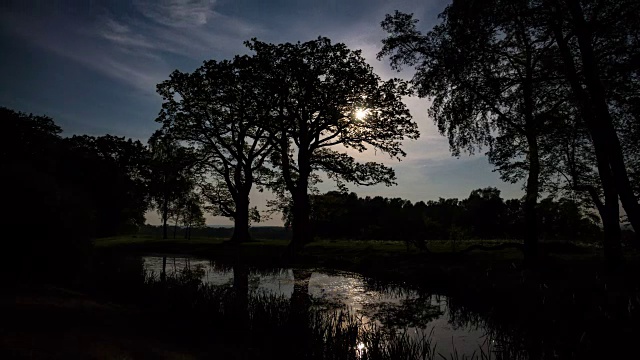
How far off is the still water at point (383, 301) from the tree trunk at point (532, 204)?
618 cm

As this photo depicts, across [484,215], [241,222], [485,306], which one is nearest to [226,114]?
[241,222]

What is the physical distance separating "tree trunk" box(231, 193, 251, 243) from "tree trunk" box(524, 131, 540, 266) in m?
29.8

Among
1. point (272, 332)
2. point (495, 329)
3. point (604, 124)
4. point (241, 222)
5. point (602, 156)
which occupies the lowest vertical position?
point (495, 329)

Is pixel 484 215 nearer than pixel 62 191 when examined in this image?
No

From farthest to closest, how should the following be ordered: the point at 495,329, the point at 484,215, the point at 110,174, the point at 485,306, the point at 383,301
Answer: the point at 484,215
the point at 110,174
the point at 383,301
the point at 485,306
the point at 495,329

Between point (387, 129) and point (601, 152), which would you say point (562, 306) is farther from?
point (387, 129)

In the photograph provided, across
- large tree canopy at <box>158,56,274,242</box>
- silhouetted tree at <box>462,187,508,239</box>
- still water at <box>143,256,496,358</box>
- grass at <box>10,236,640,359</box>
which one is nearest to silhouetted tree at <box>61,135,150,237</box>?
large tree canopy at <box>158,56,274,242</box>

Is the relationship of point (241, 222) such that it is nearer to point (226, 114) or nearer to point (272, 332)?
point (226, 114)

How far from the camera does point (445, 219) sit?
359 feet

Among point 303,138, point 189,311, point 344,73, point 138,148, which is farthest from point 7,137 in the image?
point 189,311

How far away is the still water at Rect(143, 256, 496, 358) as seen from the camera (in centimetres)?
1035

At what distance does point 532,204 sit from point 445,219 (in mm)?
94576

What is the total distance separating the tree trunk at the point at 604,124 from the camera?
12898 millimetres

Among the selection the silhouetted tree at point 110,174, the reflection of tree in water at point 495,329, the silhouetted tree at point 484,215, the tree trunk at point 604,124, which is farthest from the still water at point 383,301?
the silhouetted tree at point 484,215
